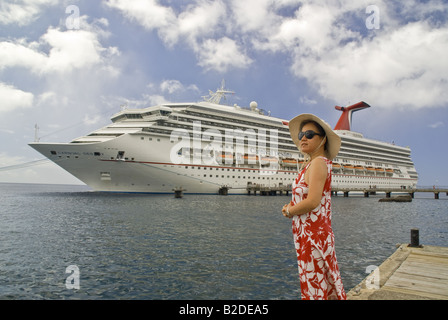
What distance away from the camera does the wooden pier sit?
3514mm

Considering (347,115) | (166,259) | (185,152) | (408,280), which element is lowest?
(166,259)

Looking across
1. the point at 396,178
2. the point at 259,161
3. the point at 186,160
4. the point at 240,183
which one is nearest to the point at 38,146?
the point at 186,160

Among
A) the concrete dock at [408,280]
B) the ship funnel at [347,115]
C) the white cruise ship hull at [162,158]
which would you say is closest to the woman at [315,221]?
the concrete dock at [408,280]

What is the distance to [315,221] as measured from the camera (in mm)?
2260

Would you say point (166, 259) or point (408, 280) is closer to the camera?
point (408, 280)

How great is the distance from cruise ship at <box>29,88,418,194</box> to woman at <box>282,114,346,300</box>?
2948 centimetres

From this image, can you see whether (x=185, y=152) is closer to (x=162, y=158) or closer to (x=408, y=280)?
(x=162, y=158)

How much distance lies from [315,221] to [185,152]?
32.3 metres

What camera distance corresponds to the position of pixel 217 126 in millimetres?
40781

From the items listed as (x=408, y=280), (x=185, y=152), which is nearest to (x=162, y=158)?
(x=185, y=152)

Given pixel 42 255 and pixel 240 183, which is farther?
pixel 240 183
